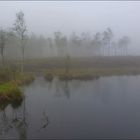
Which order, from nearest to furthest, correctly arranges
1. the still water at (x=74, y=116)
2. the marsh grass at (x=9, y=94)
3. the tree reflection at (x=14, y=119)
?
the still water at (x=74, y=116) < the tree reflection at (x=14, y=119) < the marsh grass at (x=9, y=94)

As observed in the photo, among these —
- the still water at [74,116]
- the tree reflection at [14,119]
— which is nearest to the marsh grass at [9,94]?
the tree reflection at [14,119]

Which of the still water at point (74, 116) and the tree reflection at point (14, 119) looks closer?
the still water at point (74, 116)

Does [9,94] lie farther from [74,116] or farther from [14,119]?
[74,116]

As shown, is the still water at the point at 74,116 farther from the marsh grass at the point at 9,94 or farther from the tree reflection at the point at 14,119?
the marsh grass at the point at 9,94

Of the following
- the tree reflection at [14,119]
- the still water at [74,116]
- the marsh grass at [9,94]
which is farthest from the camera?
the marsh grass at [9,94]

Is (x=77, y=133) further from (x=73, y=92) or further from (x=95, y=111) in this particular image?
(x=73, y=92)

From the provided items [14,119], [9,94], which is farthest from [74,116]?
[9,94]

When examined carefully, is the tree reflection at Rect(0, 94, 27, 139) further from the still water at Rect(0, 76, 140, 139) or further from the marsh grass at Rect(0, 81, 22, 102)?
the marsh grass at Rect(0, 81, 22, 102)

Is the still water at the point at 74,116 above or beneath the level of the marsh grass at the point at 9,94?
beneath

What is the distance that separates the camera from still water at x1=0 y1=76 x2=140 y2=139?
66.0 ft

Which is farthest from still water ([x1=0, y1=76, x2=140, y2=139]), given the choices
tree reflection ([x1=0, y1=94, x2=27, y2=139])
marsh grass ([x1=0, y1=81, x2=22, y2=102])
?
marsh grass ([x1=0, y1=81, x2=22, y2=102])

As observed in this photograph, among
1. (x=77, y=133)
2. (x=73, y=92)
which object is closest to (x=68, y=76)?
(x=73, y=92)

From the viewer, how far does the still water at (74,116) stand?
2011 cm

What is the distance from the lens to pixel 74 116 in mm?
24594
